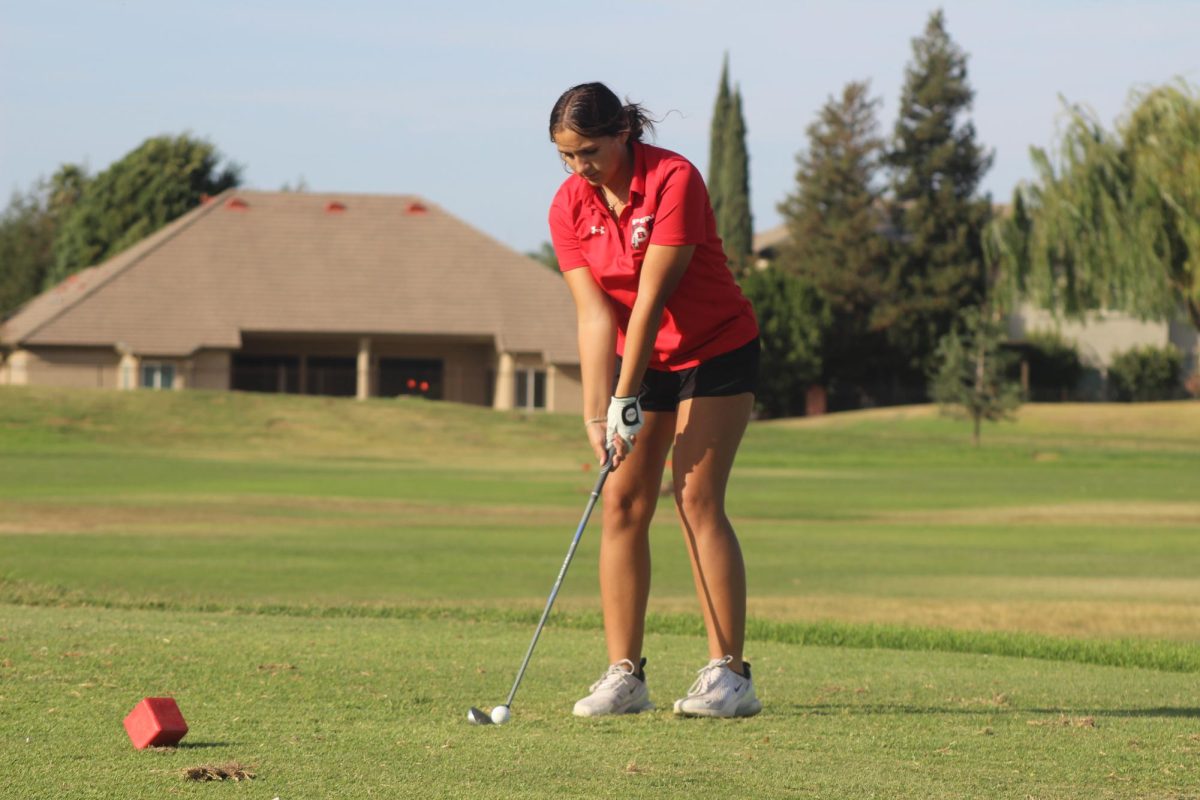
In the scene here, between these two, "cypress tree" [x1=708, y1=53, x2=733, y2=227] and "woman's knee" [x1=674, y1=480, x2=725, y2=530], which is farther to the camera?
"cypress tree" [x1=708, y1=53, x2=733, y2=227]

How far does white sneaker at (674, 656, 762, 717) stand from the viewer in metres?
5.64

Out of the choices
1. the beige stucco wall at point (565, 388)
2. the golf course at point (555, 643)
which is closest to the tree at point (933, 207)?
the beige stucco wall at point (565, 388)

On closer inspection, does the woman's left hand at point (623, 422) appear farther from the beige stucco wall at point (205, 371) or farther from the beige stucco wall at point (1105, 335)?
the beige stucco wall at point (1105, 335)

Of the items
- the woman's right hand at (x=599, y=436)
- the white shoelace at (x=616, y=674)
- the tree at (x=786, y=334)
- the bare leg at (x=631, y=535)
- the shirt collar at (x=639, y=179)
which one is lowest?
the white shoelace at (x=616, y=674)

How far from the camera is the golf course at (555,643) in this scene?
4641mm

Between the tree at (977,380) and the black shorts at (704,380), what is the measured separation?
45.4m

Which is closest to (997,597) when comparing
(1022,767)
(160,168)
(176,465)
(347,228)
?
(1022,767)

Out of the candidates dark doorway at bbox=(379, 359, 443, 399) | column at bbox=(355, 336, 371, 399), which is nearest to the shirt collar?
column at bbox=(355, 336, 371, 399)

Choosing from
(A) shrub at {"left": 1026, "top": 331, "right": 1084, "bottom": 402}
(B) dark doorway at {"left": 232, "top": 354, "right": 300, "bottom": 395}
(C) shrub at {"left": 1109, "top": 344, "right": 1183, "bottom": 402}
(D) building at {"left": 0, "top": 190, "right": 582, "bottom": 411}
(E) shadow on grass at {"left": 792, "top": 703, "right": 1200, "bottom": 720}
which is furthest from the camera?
(A) shrub at {"left": 1026, "top": 331, "right": 1084, "bottom": 402}

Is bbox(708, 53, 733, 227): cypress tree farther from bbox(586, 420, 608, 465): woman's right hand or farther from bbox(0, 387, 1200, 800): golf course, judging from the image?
bbox(586, 420, 608, 465): woman's right hand

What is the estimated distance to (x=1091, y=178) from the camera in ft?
144

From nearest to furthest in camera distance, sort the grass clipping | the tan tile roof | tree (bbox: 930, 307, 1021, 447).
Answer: the grass clipping < tree (bbox: 930, 307, 1021, 447) < the tan tile roof

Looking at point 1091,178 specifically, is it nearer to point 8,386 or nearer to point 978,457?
point 978,457

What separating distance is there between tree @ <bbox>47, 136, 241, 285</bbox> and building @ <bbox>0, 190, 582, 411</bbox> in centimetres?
→ 1749
